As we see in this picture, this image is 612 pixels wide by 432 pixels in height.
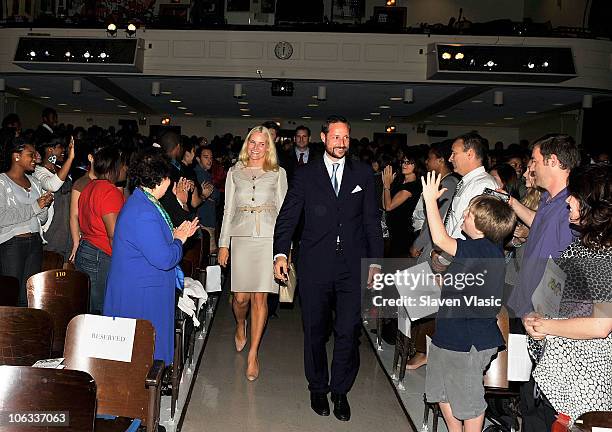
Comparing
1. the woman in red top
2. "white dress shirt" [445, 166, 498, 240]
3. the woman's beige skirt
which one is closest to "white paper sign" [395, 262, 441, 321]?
"white dress shirt" [445, 166, 498, 240]

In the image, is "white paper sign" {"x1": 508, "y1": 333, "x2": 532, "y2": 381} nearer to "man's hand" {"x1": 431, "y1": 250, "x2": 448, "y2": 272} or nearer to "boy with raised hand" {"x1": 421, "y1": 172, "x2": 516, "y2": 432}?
"boy with raised hand" {"x1": 421, "y1": 172, "x2": 516, "y2": 432}

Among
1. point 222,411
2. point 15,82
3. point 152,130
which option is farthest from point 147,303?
point 152,130

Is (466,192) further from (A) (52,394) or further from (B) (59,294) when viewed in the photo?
(A) (52,394)

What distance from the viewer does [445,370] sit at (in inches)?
118

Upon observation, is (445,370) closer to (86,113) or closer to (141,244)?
(141,244)

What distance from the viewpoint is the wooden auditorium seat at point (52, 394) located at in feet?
6.70

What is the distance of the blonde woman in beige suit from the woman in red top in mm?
813

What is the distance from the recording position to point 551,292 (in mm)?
2344

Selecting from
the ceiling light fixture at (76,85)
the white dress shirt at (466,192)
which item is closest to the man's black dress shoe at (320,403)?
the white dress shirt at (466,192)

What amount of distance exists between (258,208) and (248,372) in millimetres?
1135

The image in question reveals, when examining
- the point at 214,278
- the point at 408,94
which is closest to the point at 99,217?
the point at 214,278

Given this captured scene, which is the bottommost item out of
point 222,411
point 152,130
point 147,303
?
point 222,411

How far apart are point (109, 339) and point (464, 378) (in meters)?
1.58

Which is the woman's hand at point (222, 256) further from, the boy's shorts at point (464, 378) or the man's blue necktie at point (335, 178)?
the boy's shorts at point (464, 378)
